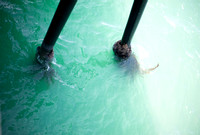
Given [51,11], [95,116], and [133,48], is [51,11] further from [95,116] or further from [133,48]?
[95,116]

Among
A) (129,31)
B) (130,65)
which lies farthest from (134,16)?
(130,65)

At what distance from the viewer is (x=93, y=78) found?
2973 millimetres

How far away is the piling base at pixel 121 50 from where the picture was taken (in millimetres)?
3227

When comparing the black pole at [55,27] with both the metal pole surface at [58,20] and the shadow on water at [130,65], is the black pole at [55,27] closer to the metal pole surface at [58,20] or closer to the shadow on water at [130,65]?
the metal pole surface at [58,20]

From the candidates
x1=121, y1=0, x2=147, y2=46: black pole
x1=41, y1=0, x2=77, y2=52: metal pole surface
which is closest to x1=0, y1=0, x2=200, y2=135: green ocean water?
x1=41, y1=0, x2=77, y2=52: metal pole surface

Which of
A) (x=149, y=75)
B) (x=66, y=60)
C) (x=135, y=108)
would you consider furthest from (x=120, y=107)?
(x=66, y=60)

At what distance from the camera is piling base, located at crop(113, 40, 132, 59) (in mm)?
3227

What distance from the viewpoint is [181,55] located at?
13.3 feet

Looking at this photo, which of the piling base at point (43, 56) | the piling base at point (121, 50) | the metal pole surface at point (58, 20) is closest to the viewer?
the metal pole surface at point (58, 20)

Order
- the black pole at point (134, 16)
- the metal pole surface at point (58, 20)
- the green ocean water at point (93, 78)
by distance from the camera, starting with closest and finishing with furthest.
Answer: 1. the metal pole surface at point (58, 20)
2. the green ocean water at point (93, 78)
3. the black pole at point (134, 16)

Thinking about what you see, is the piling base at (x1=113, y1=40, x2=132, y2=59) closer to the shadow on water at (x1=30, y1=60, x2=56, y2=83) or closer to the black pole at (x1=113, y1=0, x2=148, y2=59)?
the black pole at (x1=113, y1=0, x2=148, y2=59)

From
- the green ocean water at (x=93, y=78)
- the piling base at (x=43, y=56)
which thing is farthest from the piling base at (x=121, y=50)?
the piling base at (x=43, y=56)

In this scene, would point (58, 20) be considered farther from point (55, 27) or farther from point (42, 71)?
point (42, 71)

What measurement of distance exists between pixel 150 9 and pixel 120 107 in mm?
2788
